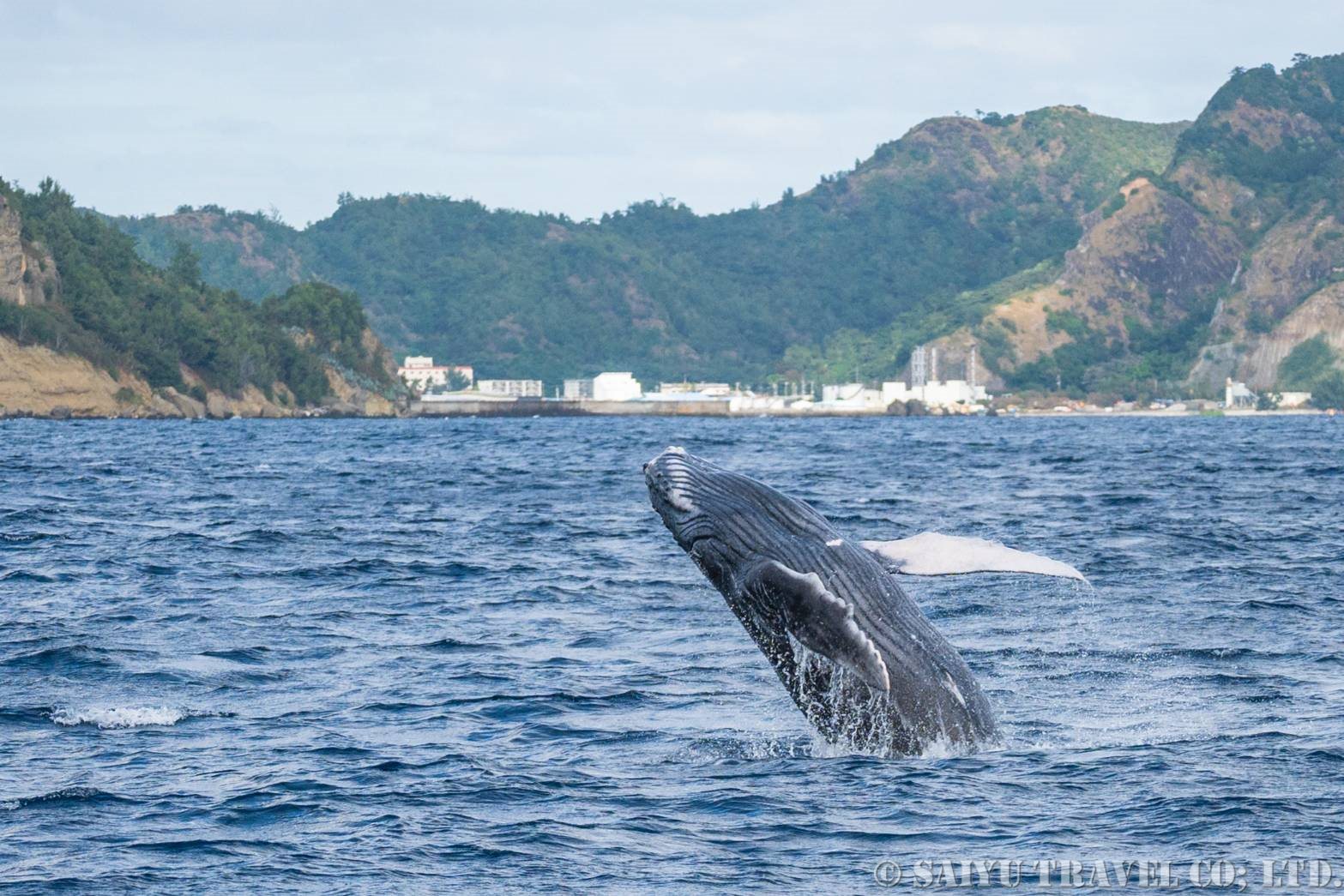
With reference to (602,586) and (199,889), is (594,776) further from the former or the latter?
(602,586)

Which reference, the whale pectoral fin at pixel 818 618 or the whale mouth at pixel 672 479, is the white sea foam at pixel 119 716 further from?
the whale pectoral fin at pixel 818 618

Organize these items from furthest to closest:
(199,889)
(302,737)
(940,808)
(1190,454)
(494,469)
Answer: (1190,454) → (494,469) → (302,737) → (940,808) → (199,889)

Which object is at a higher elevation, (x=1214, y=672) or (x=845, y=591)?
(x=845, y=591)

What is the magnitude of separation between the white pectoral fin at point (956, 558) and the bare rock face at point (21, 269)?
148791 mm

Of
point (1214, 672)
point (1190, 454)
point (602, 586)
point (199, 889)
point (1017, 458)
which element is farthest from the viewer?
point (1190, 454)

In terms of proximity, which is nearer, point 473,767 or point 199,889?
point 199,889

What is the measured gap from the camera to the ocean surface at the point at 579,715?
943cm

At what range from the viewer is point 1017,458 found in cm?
7025

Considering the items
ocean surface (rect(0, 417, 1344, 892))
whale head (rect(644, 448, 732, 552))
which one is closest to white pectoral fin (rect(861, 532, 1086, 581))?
whale head (rect(644, 448, 732, 552))

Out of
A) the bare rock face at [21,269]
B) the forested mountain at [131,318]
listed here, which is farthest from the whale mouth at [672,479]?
the bare rock face at [21,269]

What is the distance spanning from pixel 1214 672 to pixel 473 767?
742 cm

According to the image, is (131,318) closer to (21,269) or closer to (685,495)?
(21,269)

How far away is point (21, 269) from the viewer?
15038 cm

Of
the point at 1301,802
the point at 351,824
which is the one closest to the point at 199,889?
the point at 351,824
